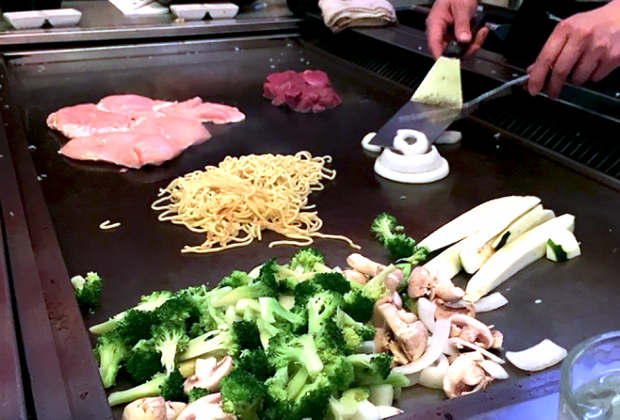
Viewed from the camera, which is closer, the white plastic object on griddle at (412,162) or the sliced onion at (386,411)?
the sliced onion at (386,411)

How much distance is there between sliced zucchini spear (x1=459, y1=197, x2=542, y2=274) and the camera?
1720mm

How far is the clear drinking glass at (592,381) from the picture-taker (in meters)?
0.91

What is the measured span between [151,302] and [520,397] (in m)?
0.77

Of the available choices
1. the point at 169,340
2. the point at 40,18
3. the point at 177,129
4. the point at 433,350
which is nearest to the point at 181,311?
the point at 169,340

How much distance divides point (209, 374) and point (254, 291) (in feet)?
0.71

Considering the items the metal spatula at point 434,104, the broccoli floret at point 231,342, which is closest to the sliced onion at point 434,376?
the broccoli floret at point 231,342

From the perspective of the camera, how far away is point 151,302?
1.48 meters

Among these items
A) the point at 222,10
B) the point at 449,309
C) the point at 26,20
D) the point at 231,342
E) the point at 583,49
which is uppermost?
the point at 583,49

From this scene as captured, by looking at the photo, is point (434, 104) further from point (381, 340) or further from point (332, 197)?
point (381, 340)

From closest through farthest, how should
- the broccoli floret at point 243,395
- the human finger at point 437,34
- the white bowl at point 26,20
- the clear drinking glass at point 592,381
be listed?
the clear drinking glass at point 592,381, the broccoli floret at point 243,395, the human finger at point 437,34, the white bowl at point 26,20

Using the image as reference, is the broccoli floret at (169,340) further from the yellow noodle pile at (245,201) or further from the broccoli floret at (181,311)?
the yellow noodle pile at (245,201)

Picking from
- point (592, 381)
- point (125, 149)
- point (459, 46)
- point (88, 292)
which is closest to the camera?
point (592, 381)

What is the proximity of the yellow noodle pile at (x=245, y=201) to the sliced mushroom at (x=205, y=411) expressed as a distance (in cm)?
70

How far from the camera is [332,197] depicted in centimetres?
215
